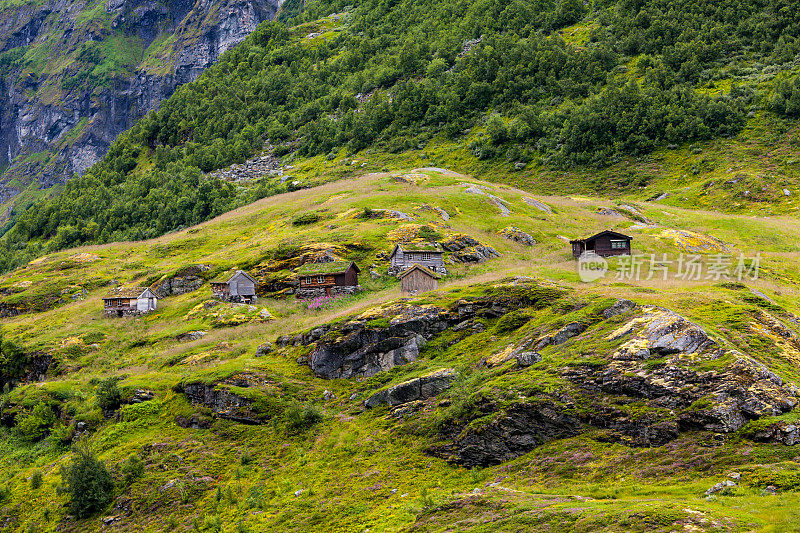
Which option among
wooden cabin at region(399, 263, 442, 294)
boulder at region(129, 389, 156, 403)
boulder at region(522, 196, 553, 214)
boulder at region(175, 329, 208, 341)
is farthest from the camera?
boulder at region(522, 196, 553, 214)

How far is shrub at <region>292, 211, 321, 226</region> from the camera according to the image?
9502 centimetres

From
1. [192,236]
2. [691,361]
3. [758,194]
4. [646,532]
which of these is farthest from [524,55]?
[646,532]

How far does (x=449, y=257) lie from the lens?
71812mm

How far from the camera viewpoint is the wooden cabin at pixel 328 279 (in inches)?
2731

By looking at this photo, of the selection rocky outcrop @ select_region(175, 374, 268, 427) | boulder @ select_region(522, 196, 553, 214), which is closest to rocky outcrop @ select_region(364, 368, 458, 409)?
rocky outcrop @ select_region(175, 374, 268, 427)

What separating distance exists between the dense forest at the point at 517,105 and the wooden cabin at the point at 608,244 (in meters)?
65.1

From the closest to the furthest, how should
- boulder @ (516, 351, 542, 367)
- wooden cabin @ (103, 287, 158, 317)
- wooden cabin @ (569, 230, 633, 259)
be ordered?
boulder @ (516, 351, 542, 367) < wooden cabin @ (569, 230, 633, 259) < wooden cabin @ (103, 287, 158, 317)

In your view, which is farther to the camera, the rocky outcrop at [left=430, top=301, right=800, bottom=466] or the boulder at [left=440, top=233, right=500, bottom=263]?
the boulder at [left=440, top=233, right=500, bottom=263]

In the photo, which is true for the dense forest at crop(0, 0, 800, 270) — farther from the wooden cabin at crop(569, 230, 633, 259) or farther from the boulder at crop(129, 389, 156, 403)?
the boulder at crop(129, 389, 156, 403)

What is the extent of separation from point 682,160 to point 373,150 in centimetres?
7605

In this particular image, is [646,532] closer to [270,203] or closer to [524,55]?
[270,203]

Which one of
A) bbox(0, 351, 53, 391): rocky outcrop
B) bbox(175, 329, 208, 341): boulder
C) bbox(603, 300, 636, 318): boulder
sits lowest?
bbox(0, 351, 53, 391): rocky outcrop

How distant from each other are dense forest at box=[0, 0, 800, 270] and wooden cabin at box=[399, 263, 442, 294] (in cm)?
7935

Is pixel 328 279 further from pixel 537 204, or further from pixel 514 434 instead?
pixel 537 204
